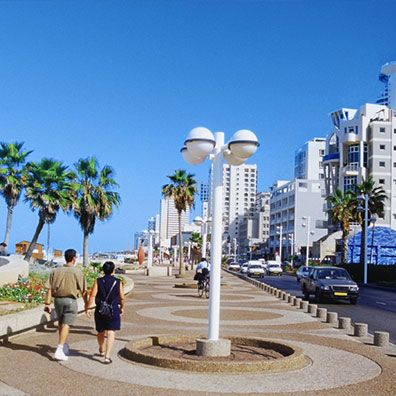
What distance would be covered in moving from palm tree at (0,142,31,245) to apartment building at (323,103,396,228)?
62436mm

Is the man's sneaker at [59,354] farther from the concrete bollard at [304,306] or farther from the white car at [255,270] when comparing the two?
the white car at [255,270]

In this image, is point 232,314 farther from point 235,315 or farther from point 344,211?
point 344,211

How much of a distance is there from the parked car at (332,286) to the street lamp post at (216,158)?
1582 centimetres

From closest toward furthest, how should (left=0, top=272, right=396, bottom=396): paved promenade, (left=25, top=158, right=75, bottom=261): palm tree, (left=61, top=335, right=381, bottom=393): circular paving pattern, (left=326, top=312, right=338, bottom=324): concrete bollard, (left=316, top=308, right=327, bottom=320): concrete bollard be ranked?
(left=0, top=272, right=396, bottom=396): paved promenade, (left=61, top=335, right=381, bottom=393): circular paving pattern, (left=326, top=312, right=338, bottom=324): concrete bollard, (left=316, top=308, right=327, bottom=320): concrete bollard, (left=25, top=158, right=75, bottom=261): palm tree

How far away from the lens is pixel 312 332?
13.8m

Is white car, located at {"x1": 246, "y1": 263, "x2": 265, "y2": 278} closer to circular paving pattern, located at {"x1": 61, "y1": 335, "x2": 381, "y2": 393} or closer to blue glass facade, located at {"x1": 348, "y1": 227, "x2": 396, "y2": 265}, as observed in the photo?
blue glass facade, located at {"x1": 348, "y1": 227, "x2": 396, "y2": 265}

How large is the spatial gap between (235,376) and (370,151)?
91086 mm

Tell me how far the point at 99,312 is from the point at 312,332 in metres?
6.51

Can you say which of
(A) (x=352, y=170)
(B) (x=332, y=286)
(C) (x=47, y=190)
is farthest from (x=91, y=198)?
(A) (x=352, y=170)

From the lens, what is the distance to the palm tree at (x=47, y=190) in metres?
39.0

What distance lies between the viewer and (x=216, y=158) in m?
10.0

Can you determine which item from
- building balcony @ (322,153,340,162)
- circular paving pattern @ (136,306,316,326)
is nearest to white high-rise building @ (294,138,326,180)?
building balcony @ (322,153,340,162)

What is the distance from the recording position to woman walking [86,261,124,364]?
8.91 m

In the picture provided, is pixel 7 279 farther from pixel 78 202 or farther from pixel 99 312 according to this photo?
pixel 78 202
